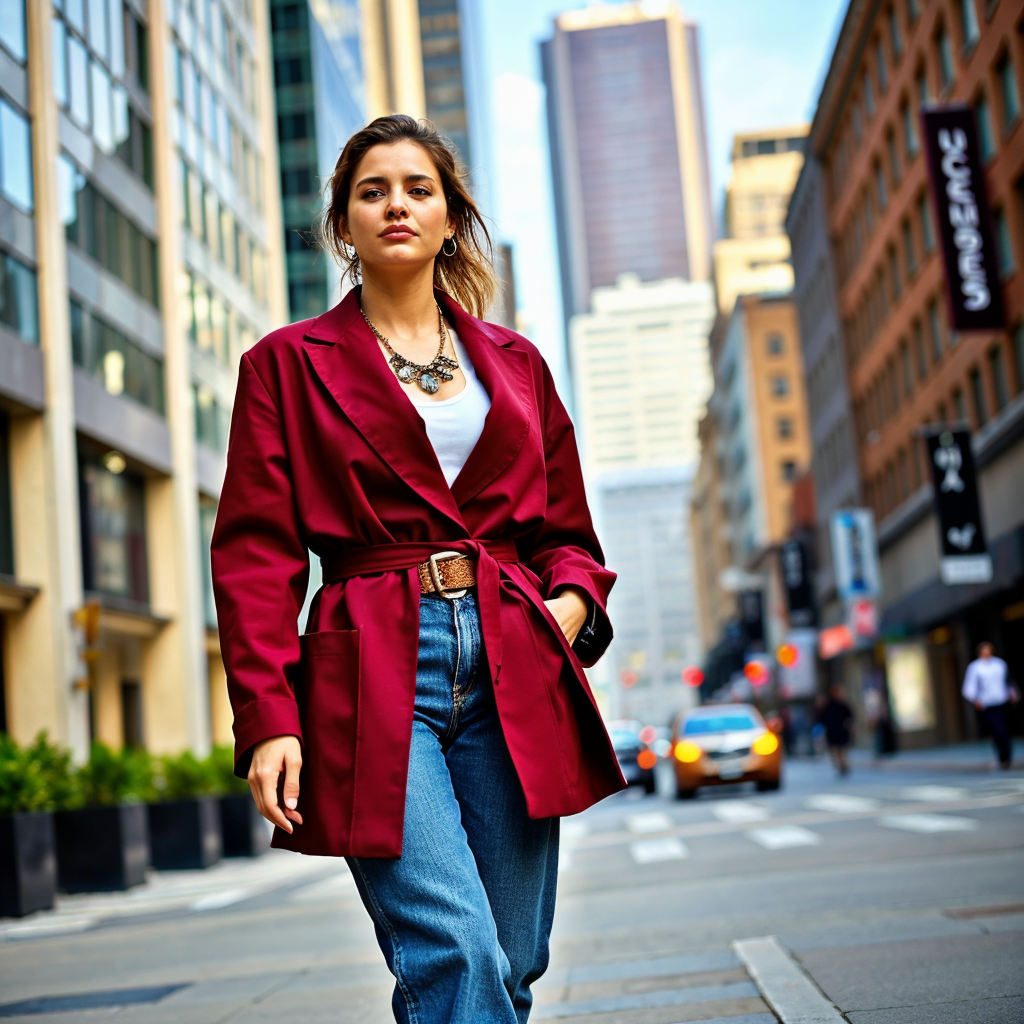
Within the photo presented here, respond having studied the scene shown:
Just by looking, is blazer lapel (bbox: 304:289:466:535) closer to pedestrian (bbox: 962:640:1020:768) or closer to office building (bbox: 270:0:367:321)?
pedestrian (bbox: 962:640:1020:768)

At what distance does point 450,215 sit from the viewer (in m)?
3.30

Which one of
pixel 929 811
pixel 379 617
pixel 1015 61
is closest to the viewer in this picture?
pixel 379 617

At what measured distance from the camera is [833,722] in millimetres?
29562

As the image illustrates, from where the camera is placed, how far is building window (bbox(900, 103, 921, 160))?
1565 inches

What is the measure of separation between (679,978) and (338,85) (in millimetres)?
51357

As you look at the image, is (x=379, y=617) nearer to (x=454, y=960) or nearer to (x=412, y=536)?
(x=412, y=536)

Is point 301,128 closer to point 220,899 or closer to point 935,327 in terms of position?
point 935,327

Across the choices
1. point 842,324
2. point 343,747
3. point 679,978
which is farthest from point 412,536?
point 842,324

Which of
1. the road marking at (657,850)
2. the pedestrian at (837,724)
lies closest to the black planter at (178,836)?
the road marking at (657,850)

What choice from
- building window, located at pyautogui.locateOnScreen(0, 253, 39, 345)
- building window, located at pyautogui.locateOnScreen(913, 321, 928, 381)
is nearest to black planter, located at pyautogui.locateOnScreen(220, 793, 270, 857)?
building window, located at pyautogui.locateOnScreen(0, 253, 39, 345)

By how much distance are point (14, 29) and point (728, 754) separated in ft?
50.9

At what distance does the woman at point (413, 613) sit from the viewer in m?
2.59

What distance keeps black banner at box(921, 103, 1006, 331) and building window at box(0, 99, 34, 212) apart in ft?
54.7

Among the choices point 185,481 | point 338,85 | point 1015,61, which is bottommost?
point 185,481
